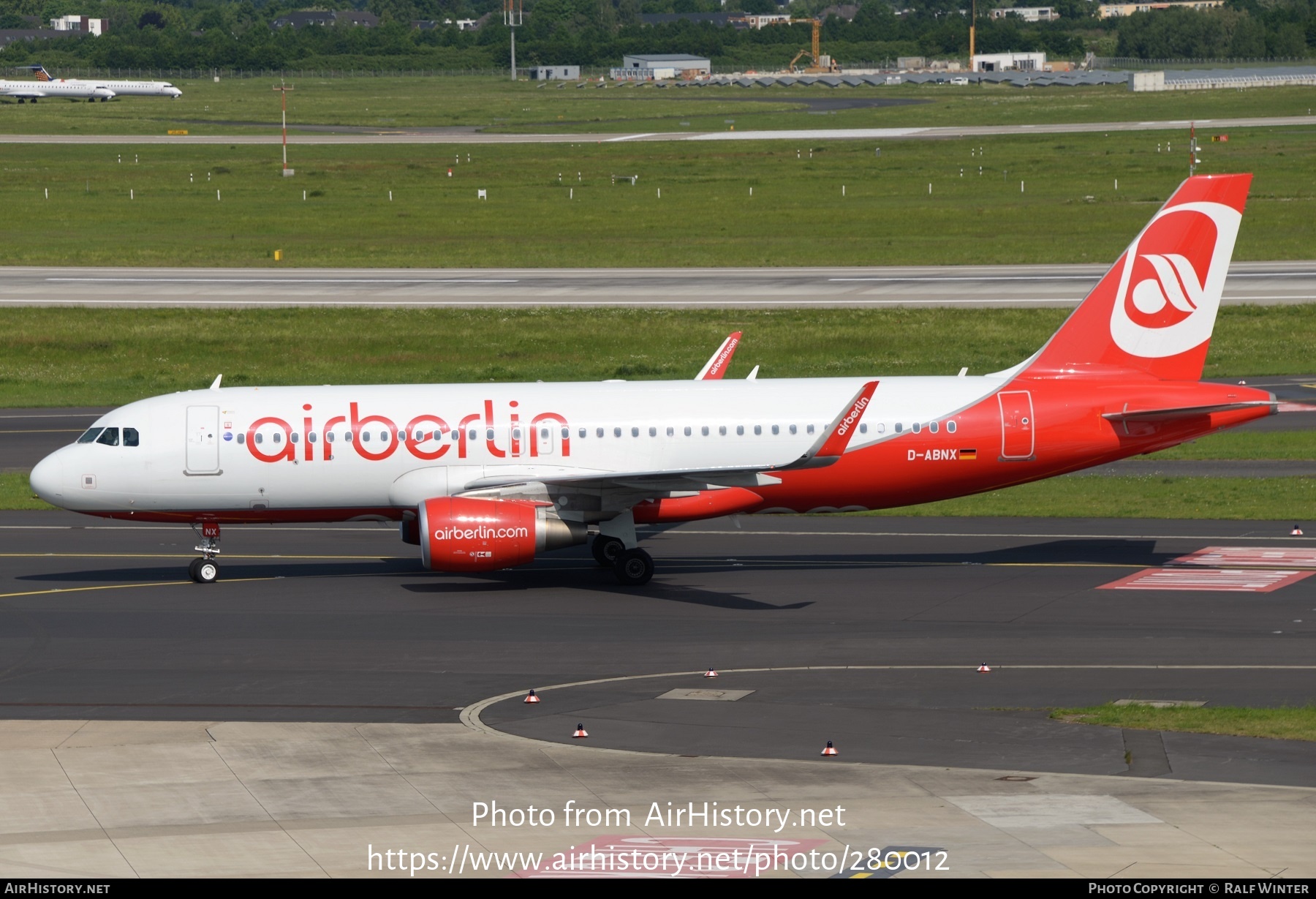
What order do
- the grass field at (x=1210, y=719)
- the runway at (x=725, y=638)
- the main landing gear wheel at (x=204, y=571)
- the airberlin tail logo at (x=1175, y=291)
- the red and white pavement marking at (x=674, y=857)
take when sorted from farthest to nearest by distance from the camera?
1. the airberlin tail logo at (x=1175, y=291)
2. the main landing gear wheel at (x=204, y=571)
3. the runway at (x=725, y=638)
4. the grass field at (x=1210, y=719)
5. the red and white pavement marking at (x=674, y=857)

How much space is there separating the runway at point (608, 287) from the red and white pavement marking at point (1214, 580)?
122 ft

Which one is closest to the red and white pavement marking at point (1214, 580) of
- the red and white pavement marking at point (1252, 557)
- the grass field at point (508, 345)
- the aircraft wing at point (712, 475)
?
the red and white pavement marking at point (1252, 557)

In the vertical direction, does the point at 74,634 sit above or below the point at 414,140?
below

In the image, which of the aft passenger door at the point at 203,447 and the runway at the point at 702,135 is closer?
the aft passenger door at the point at 203,447

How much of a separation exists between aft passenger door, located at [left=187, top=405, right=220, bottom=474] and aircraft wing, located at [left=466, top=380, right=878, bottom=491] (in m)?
5.95

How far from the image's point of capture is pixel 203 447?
36062mm

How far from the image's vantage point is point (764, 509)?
36.8 m

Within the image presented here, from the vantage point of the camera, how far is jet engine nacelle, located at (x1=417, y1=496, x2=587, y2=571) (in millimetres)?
33562

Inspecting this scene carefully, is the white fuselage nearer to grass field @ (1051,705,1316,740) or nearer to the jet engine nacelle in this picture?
the jet engine nacelle

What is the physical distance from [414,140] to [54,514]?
397 feet

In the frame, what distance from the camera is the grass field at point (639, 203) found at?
93.2m

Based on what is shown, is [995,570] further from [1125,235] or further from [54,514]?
[1125,235]

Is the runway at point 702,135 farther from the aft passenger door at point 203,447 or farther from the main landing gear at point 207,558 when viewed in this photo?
the aft passenger door at point 203,447

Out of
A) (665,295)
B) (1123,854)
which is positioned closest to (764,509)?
(1123,854)
